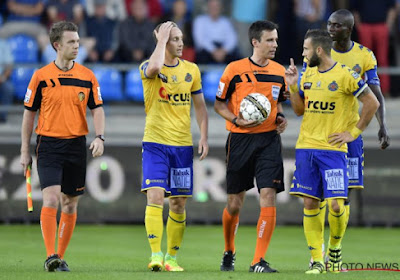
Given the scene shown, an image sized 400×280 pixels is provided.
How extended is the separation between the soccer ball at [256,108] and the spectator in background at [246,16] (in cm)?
997

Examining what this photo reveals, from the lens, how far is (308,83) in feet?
34.2

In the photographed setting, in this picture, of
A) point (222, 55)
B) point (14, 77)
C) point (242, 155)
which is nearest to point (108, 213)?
point (14, 77)

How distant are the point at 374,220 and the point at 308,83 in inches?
283

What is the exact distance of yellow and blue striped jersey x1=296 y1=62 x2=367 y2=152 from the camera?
10281 mm

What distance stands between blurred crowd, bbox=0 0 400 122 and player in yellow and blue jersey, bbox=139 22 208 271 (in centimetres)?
824

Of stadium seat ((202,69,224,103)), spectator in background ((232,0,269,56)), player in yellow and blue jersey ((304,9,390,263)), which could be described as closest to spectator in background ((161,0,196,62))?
spectator in background ((232,0,269,56))

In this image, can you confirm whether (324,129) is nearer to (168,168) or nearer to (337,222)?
(337,222)

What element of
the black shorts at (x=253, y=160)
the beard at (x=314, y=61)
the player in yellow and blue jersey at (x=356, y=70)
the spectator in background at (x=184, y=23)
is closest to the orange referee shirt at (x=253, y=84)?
the black shorts at (x=253, y=160)

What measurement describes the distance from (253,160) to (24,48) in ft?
31.1

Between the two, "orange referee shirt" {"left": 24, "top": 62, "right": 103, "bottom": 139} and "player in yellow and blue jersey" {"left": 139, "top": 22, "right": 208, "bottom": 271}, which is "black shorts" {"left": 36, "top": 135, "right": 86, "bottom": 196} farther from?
"player in yellow and blue jersey" {"left": 139, "top": 22, "right": 208, "bottom": 271}

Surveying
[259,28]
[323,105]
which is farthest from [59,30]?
[323,105]

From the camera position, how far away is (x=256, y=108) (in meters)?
10.5

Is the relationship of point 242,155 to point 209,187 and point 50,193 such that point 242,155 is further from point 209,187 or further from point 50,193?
point 209,187

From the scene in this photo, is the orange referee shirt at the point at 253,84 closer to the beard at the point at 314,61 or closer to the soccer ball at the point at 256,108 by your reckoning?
the soccer ball at the point at 256,108
